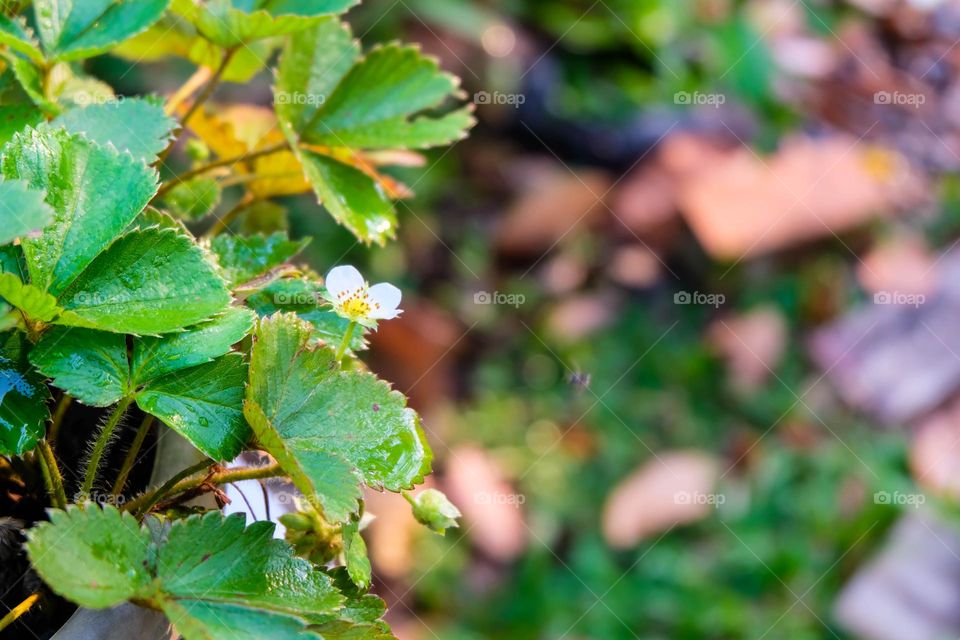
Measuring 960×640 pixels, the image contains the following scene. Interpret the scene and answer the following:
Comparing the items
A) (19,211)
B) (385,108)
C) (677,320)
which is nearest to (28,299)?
(19,211)

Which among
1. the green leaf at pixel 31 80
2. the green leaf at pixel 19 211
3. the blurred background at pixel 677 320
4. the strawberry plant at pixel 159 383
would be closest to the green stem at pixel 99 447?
the strawberry plant at pixel 159 383

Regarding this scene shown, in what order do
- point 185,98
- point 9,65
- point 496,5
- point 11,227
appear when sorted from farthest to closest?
1. point 496,5
2. point 185,98
3. point 9,65
4. point 11,227

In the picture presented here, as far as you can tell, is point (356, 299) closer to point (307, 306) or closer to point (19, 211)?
point (307, 306)

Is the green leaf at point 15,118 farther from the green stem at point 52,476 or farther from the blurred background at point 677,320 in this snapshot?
the blurred background at point 677,320

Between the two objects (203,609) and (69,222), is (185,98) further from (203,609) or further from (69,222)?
(203,609)

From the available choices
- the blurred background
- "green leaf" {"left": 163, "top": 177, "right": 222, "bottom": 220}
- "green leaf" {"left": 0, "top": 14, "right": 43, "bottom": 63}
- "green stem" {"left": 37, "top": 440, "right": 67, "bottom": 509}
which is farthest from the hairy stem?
→ the blurred background

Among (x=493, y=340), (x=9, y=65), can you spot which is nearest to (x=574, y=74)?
(x=493, y=340)
